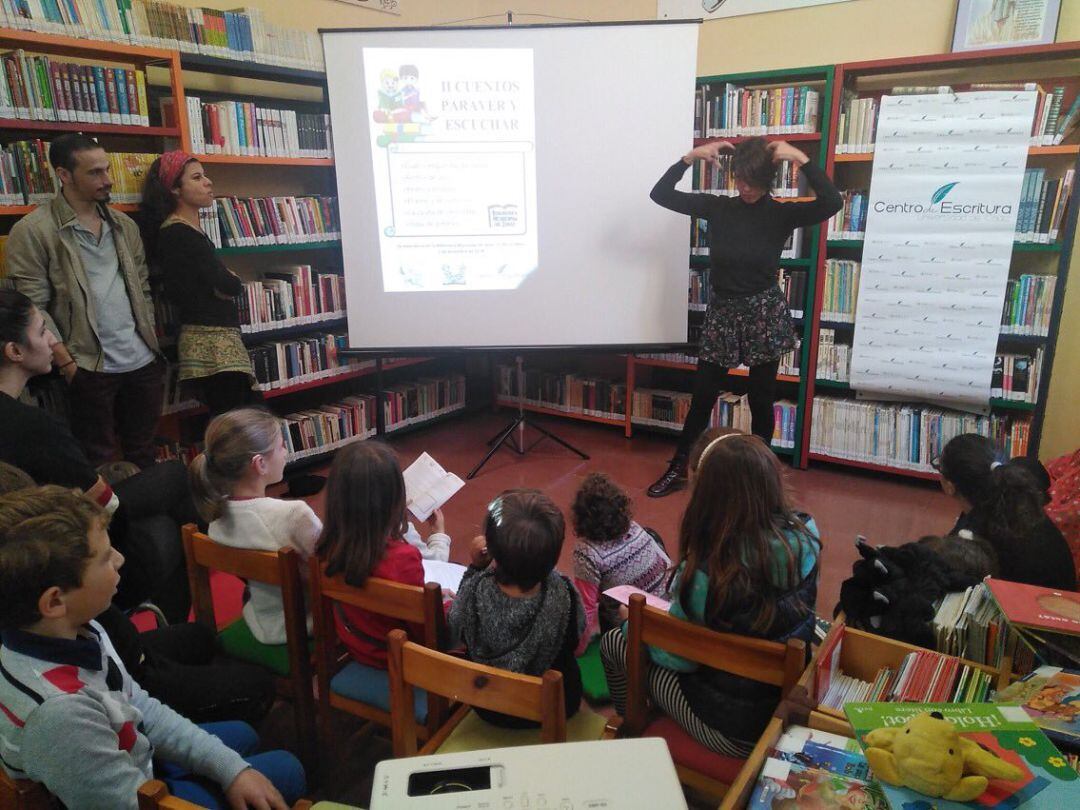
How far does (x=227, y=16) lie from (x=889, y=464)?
3.72 meters

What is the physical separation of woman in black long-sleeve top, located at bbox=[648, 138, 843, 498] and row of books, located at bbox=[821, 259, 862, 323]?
16.1 inches

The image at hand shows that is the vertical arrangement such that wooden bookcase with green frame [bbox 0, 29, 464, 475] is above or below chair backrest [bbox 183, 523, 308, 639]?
above

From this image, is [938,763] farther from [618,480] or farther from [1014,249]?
[1014,249]

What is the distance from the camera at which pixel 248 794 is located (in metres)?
1.24

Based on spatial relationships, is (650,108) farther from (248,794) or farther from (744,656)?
(248,794)

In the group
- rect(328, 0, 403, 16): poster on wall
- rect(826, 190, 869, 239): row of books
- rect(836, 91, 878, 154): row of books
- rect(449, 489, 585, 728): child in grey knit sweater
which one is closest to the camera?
rect(449, 489, 585, 728): child in grey knit sweater

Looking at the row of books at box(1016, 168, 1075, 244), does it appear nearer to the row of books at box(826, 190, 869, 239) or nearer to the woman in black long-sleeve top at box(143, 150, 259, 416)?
the row of books at box(826, 190, 869, 239)

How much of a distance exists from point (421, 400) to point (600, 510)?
278 centimetres

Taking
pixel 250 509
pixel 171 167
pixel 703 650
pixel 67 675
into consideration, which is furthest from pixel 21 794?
pixel 171 167

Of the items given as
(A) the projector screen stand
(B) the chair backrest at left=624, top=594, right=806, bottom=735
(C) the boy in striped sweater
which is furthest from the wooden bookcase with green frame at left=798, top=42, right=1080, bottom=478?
(C) the boy in striped sweater

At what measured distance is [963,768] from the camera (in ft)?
2.82

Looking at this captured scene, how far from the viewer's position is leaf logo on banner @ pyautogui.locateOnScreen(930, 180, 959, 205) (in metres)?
3.29

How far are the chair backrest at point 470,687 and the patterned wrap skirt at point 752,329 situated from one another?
97.6 inches

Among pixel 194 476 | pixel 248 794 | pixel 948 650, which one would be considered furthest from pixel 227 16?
pixel 948 650
